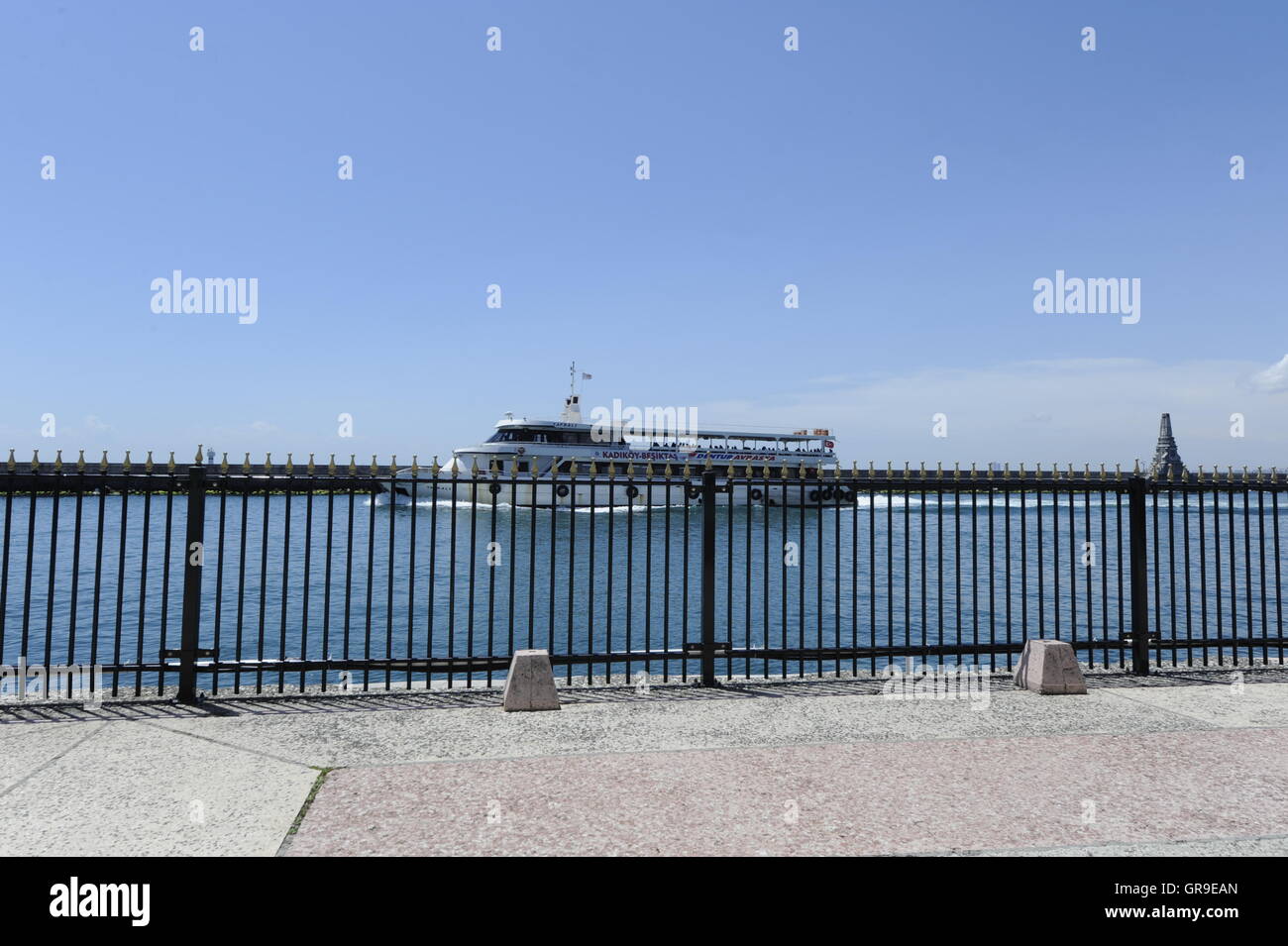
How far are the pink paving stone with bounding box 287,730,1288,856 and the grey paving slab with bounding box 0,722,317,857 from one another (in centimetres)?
23

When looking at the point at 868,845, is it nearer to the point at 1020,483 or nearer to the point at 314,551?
the point at 1020,483

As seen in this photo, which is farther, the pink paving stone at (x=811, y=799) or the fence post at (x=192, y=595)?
the fence post at (x=192, y=595)

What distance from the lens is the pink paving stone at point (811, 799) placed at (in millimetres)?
3338

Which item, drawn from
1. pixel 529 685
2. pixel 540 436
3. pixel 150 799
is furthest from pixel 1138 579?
pixel 540 436

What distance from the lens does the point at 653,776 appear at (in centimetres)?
415

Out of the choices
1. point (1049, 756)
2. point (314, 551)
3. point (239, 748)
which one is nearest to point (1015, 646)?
point (1049, 756)

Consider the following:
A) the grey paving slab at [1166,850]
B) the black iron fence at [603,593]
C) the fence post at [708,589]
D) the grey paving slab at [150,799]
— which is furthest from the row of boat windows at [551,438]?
the grey paving slab at [1166,850]

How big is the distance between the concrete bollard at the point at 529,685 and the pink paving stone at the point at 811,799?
109cm

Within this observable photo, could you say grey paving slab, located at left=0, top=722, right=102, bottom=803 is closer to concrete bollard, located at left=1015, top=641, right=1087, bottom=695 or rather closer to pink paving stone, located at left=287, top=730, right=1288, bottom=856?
pink paving stone, located at left=287, top=730, right=1288, bottom=856

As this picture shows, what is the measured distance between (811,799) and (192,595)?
4.50 m

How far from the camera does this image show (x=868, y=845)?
3295mm

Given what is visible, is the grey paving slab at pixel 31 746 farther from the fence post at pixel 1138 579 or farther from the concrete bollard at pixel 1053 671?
the fence post at pixel 1138 579

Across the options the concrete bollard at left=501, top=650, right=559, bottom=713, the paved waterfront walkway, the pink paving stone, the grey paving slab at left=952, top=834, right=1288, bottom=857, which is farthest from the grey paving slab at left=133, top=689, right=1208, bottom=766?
the grey paving slab at left=952, top=834, right=1288, bottom=857

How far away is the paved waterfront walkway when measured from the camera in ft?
11.1
